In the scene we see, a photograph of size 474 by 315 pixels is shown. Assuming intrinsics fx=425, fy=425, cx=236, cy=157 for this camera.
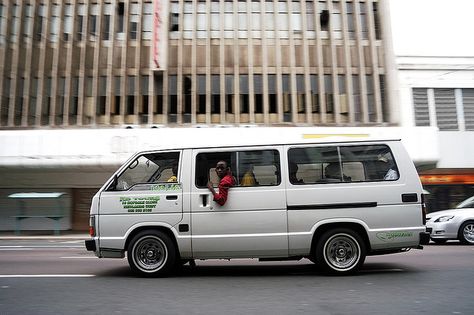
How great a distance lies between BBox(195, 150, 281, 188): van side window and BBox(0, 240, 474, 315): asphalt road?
1519 millimetres

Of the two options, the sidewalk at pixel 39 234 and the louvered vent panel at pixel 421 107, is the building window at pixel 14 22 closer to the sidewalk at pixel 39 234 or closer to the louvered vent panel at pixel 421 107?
the sidewalk at pixel 39 234

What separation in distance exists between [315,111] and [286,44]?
4129mm

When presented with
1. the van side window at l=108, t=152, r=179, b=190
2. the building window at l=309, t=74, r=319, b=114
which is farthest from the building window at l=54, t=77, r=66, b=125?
the van side window at l=108, t=152, r=179, b=190

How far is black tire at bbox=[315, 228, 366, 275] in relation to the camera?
6.65 m

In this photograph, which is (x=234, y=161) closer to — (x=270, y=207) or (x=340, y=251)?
(x=270, y=207)

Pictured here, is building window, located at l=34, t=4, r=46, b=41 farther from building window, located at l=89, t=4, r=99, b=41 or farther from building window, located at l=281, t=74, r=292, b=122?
building window, located at l=281, t=74, r=292, b=122

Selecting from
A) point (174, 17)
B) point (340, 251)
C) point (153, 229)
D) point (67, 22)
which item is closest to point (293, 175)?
point (340, 251)

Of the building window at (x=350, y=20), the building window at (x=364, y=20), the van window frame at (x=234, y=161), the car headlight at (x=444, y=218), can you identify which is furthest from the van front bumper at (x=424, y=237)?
the building window at (x=364, y=20)

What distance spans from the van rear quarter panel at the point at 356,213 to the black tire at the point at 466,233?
21.0 feet

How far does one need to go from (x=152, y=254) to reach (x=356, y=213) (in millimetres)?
3287

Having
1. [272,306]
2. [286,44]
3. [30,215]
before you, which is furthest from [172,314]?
[286,44]

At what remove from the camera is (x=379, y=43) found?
24.2 metres

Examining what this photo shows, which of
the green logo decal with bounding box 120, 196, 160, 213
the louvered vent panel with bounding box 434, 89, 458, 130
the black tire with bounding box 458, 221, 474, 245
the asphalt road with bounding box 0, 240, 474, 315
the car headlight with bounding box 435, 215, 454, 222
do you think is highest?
the louvered vent panel with bounding box 434, 89, 458, 130

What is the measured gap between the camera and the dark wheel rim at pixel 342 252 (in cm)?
668
